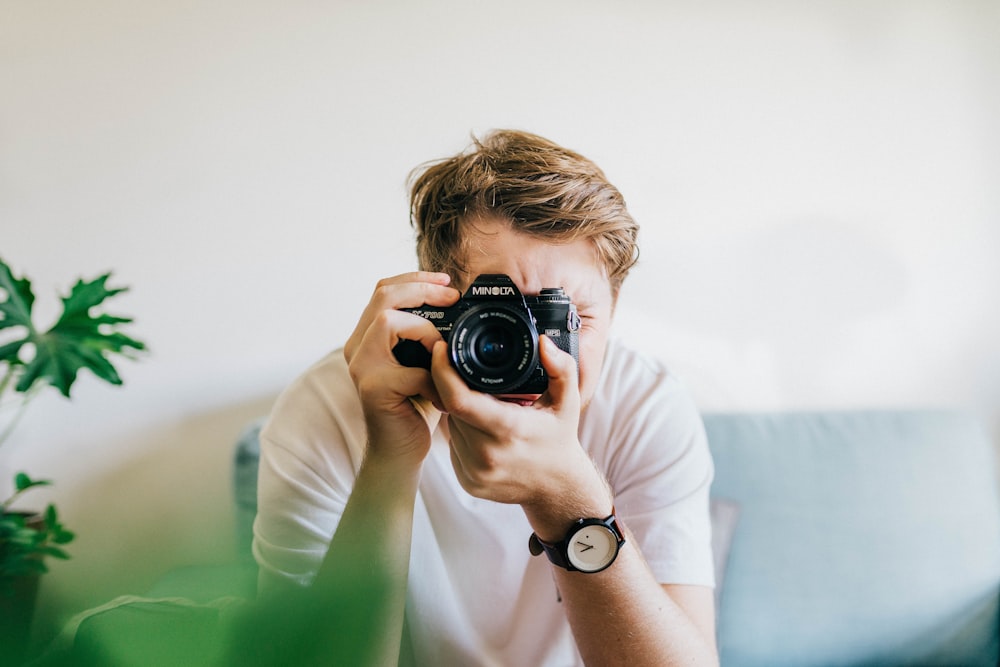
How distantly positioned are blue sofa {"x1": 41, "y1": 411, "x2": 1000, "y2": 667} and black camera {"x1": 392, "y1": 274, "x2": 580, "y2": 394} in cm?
48

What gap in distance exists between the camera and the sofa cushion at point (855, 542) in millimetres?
917

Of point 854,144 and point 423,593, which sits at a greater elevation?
point 854,144

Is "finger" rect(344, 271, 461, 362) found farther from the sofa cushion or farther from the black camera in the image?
the sofa cushion

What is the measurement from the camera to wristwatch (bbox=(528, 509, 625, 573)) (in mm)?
586

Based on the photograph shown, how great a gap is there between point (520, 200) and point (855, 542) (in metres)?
0.67

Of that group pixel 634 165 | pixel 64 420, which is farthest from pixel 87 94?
pixel 634 165

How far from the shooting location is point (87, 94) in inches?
33.2

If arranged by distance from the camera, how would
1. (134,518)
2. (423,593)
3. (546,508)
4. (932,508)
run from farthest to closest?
(932,508) < (134,518) < (423,593) < (546,508)

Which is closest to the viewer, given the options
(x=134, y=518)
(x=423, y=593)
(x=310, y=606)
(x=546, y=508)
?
(x=310, y=606)

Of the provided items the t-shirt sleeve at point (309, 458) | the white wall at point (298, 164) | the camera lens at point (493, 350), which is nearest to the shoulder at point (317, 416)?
the t-shirt sleeve at point (309, 458)

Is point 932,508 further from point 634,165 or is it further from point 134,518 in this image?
point 134,518

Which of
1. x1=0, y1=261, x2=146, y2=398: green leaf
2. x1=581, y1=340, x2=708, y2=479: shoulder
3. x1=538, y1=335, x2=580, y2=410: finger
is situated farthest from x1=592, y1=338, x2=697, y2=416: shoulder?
x1=0, y1=261, x2=146, y2=398: green leaf

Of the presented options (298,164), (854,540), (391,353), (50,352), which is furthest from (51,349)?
(854,540)

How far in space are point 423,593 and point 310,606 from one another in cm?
53
